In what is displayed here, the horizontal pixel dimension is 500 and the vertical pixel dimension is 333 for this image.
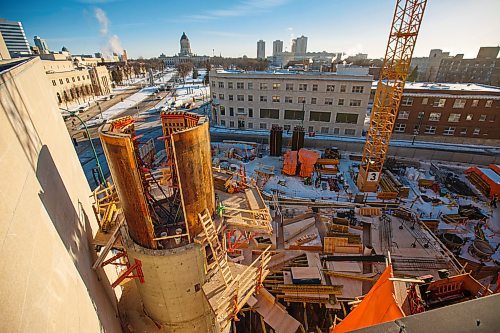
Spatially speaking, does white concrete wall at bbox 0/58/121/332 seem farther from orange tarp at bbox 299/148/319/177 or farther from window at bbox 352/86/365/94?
window at bbox 352/86/365/94

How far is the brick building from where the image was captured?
3634cm

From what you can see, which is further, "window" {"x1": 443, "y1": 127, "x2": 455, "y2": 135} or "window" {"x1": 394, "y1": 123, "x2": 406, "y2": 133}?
"window" {"x1": 394, "y1": 123, "x2": 406, "y2": 133}

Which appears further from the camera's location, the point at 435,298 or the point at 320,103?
the point at 320,103

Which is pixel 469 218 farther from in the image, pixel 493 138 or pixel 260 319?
pixel 493 138

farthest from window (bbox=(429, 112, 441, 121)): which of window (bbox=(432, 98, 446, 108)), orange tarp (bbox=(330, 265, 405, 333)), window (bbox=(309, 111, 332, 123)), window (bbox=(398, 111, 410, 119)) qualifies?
orange tarp (bbox=(330, 265, 405, 333))

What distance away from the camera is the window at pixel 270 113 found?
42513 mm

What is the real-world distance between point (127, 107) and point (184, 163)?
6470cm

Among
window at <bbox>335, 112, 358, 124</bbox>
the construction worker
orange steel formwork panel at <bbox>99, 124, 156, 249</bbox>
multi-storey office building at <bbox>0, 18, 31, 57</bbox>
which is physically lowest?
the construction worker

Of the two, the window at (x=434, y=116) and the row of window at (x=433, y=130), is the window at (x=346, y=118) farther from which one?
A: the window at (x=434, y=116)

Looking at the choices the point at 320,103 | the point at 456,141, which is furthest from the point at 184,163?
the point at 456,141

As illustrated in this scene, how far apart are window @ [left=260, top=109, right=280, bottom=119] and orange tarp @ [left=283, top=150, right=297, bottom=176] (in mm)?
14847

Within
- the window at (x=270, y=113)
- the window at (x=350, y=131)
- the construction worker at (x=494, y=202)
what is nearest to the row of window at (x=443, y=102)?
the window at (x=350, y=131)

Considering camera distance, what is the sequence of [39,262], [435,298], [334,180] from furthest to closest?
[334,180], [435,298], [39,262]

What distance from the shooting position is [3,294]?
326cm
